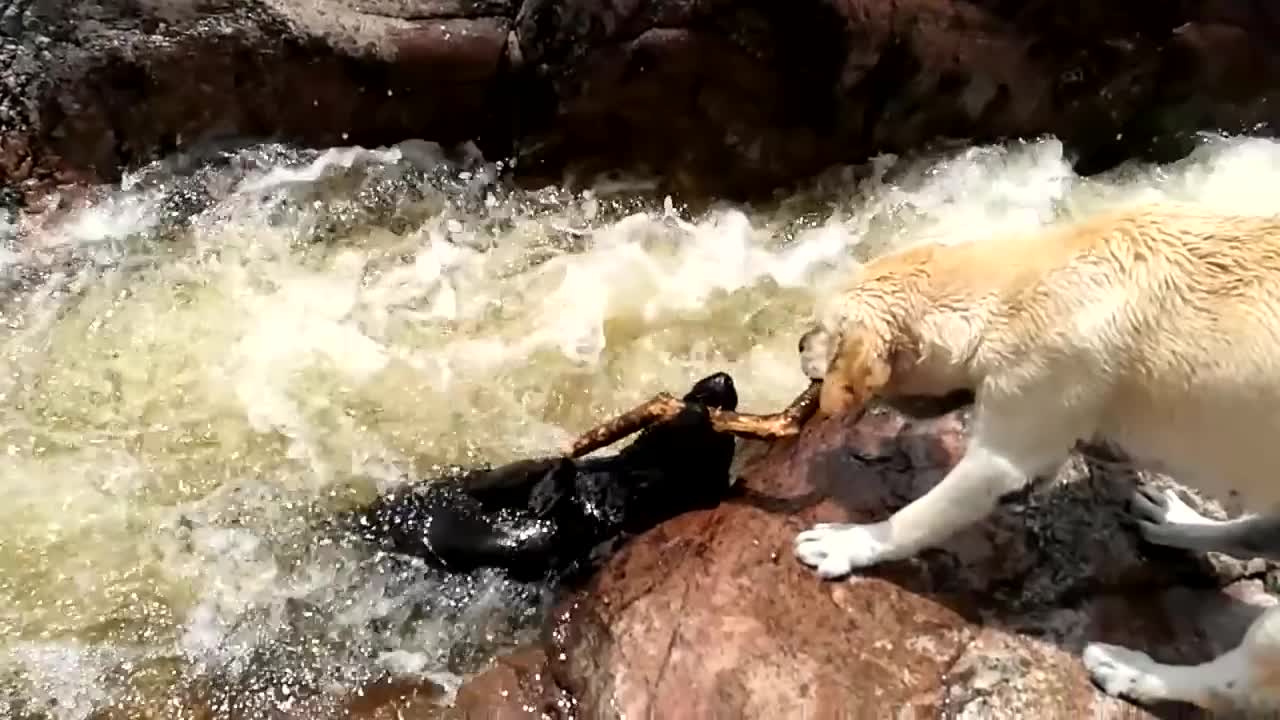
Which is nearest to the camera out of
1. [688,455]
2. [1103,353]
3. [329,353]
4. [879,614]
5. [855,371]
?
[1103,353]

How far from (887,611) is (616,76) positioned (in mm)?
2811

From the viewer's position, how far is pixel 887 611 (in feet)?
10.3

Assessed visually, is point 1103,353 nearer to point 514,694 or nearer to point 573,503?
point 573,503

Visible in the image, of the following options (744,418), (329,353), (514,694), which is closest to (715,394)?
(744,418)

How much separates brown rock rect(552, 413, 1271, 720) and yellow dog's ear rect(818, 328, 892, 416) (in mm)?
573

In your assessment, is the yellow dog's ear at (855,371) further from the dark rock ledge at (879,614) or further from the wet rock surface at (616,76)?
the wet rock surface at (616,76)

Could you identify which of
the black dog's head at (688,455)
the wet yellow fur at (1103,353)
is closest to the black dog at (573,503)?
the black dog's head at (688,455)

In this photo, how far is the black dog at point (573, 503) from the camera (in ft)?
11.6

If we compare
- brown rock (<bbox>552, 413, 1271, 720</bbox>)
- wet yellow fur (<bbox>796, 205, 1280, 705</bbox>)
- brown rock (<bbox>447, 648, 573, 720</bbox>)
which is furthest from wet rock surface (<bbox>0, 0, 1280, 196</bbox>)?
brown rock (<bbox>447, 648, 573, 720</bbox>)

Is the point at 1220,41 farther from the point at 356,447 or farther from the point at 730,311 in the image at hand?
the point at 356,447

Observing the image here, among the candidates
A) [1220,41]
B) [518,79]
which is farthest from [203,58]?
[1220,41]

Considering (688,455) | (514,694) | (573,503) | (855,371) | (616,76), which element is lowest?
(514,694)

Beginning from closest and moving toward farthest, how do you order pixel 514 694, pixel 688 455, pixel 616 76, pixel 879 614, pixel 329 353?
pixel 879 614
pixel 514 694
pixel 688 455
pixel 329 353
pixel 616 76

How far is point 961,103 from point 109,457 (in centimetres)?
382
